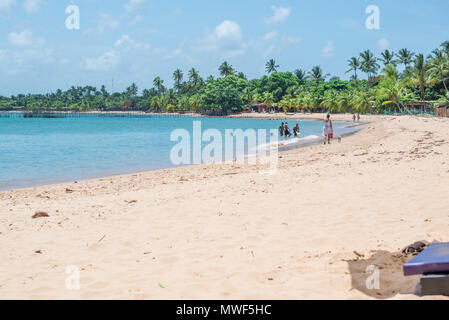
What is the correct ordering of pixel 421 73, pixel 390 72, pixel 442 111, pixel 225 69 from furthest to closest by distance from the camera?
pixel 225 69, pixel 390 72, pixel 421 73, pixel 442 111

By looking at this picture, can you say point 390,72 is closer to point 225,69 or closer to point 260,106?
point 260,106

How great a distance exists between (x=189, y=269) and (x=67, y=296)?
4.65 ft

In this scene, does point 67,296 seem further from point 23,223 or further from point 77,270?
point 23,223

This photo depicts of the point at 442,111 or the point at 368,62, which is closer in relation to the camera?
the point at 442,111

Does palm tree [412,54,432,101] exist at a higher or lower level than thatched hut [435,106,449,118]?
Answer: higher

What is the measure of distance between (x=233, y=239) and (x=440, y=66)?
61746mm

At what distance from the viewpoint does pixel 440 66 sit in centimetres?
5753

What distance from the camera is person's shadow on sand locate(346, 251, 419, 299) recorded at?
367 centimetres

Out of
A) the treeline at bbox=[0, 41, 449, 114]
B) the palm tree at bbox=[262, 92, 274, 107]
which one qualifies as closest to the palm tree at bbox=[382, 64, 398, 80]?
the treeline at bbox=[0, 41, 449, 114]

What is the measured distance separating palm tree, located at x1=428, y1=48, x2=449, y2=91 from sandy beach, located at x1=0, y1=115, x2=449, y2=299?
55166 millimetres

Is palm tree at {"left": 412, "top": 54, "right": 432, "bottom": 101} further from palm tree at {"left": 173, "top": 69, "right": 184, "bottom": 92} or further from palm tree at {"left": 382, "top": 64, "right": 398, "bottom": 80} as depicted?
palm tree at {"left": 173, "top": 69, "right": 184, "bottom": 92}

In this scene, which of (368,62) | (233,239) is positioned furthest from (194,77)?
(233,239)

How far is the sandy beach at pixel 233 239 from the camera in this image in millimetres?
4332
